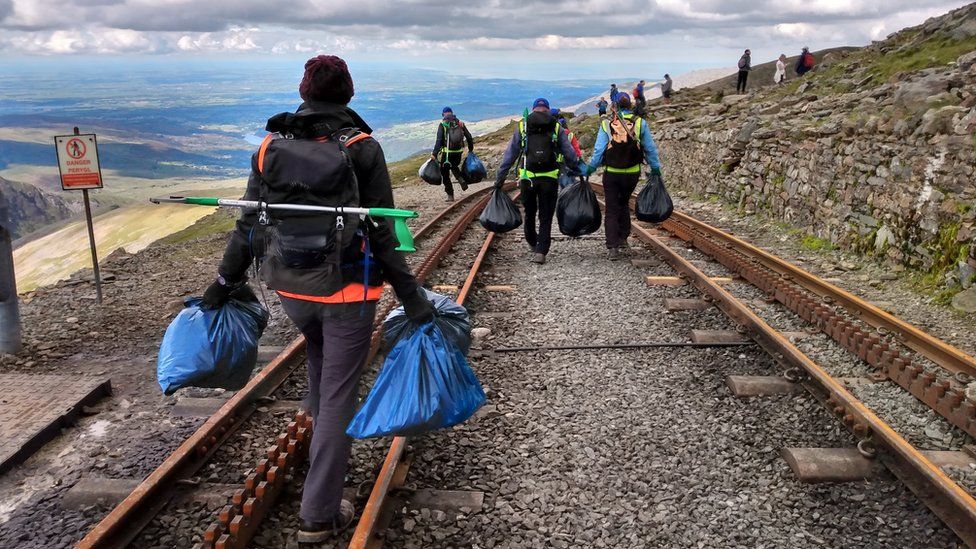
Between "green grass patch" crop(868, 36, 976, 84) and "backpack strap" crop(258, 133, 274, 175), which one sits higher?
"green grass patch" crop(868, 36, 976, 84)

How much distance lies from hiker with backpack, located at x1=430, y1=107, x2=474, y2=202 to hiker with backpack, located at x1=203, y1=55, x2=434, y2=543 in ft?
36.1

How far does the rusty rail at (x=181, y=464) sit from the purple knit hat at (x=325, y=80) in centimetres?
201

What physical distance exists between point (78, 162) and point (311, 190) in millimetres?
6225

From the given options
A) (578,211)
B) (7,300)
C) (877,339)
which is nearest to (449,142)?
(578,211)

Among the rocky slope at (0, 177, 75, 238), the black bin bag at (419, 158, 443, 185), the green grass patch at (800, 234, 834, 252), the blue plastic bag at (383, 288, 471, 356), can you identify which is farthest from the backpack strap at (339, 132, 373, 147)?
the rocky slope at (0, 177, 75, 238)

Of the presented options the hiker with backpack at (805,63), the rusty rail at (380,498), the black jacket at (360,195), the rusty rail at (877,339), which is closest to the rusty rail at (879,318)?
the rusty rail at (877,339)

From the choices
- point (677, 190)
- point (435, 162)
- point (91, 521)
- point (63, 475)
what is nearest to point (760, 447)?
point (91, 521)

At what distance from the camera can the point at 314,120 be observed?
2770mm

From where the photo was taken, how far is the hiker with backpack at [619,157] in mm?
8414

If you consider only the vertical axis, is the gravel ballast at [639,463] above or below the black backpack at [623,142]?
below

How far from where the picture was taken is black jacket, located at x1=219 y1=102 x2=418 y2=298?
9.14 ft

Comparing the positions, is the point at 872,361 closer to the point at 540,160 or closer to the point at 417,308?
the point at 417,308

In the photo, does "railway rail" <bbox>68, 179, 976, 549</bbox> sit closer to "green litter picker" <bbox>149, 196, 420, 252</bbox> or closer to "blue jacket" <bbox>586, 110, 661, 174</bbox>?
"green litter picker" <bbox>149, 196, 420, 252</bbox>

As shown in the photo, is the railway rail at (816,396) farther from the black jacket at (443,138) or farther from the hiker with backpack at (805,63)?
the hiker with backpack at (805,63)
